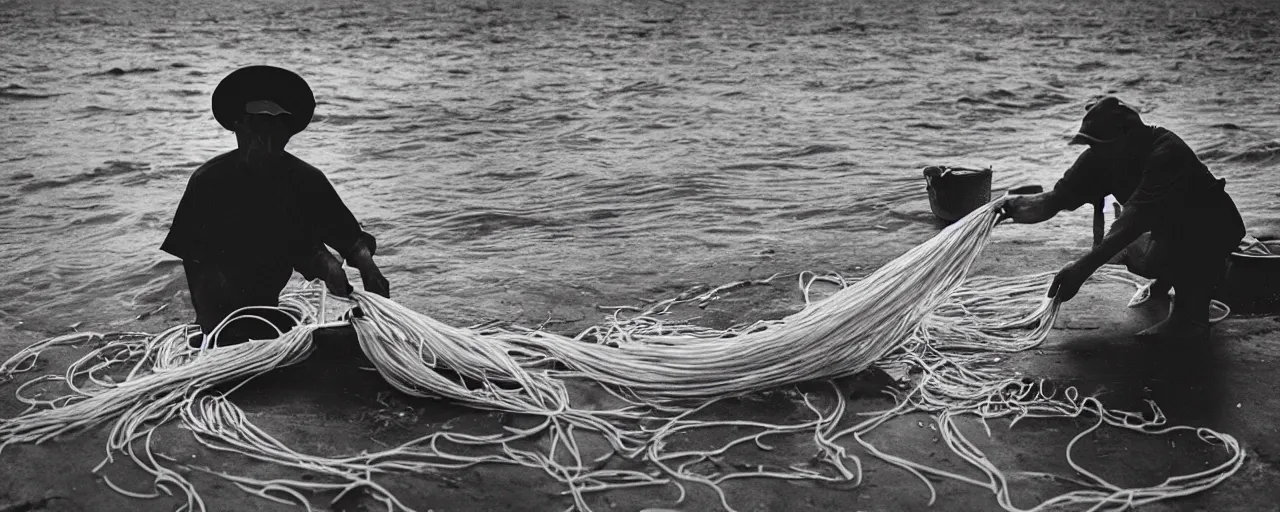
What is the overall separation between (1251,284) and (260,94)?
12.2ft

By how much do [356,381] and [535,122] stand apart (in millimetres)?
5817

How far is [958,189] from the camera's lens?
5.90 metres

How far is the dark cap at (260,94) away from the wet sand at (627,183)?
838mm

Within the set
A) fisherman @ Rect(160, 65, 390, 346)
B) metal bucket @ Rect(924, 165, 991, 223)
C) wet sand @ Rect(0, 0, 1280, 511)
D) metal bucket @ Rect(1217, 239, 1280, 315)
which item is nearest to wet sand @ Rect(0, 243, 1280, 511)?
wet sand @ Rect(0, 0, 1280, 511)

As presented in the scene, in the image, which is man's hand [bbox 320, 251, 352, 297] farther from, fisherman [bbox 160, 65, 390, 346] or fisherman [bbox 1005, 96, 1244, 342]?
fisherman [bbox 1005, 96, 1244, 342]

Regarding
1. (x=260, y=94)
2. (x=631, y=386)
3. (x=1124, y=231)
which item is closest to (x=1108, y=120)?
(x=1124, y=231)

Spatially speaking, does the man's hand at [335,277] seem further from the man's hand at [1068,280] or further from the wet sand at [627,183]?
the man's hand at [1068,280]

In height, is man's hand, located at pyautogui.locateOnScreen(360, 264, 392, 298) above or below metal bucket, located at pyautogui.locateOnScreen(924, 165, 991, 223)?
above

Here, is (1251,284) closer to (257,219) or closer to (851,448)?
(851,448)

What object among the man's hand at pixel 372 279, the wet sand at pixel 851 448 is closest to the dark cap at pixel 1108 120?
the wet sand at pixel 851 448

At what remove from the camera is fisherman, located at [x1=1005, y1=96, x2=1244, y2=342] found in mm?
3879

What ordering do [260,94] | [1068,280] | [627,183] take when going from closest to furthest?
1. [260,94]
2. [1068,280]
3. [627,183]

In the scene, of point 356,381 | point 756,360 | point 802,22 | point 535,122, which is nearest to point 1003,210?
point 756,360

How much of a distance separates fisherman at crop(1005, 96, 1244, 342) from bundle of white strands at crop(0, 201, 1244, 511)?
0.28 meters
